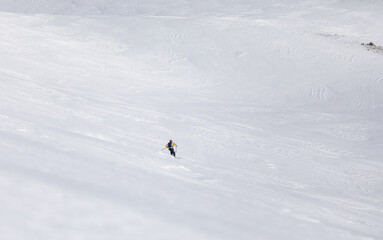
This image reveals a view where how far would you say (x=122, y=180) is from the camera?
319cm

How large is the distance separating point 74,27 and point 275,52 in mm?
12677

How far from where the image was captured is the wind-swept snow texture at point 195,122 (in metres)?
2.49

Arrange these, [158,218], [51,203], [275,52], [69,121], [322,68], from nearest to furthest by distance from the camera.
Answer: [51,203], [158,218], [69,121], [322,68], [275,52]

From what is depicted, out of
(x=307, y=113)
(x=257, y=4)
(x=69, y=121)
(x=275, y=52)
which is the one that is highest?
(x=257, y=4)

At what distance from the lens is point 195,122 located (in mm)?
13359

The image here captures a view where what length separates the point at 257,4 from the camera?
3105cm

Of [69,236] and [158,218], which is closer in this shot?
[69,236]

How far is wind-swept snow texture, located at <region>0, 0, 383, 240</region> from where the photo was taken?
249cm

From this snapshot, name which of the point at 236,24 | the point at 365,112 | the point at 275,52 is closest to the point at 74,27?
the point at 236,24

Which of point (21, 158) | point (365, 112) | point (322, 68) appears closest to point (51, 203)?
point (21, 158)

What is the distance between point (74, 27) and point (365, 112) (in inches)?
701

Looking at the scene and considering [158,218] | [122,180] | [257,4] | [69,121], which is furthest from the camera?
[257,4]

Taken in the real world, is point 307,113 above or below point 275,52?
below

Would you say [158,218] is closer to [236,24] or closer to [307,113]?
[307,113]
